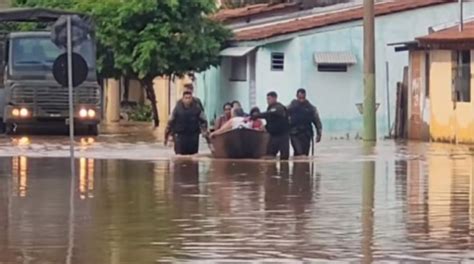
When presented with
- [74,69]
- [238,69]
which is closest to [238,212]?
[74,69]

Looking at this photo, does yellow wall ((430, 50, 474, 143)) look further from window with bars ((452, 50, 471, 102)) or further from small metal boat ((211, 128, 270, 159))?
small metal boat ((211, 128, 270, 159))

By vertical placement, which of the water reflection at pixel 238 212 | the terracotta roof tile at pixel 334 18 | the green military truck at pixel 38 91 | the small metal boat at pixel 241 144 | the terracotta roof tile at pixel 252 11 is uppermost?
the terracotta roof tile at pixel 252 11

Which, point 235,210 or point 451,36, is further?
point 451,36

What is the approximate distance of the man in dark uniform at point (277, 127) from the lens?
2848 cm

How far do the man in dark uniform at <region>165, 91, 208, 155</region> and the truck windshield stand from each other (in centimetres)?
1173

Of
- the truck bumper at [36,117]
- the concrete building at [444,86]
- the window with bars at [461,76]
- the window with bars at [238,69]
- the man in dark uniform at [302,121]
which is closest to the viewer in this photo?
the man in dark uniform at [302,121]

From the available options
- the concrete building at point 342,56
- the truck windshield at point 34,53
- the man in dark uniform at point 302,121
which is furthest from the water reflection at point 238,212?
the concrete building at point 342,56

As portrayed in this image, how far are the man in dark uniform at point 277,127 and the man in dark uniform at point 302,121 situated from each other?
1.42ft

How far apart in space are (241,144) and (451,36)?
399 inches

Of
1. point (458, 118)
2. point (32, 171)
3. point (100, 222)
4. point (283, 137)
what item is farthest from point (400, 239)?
point (458, 118)

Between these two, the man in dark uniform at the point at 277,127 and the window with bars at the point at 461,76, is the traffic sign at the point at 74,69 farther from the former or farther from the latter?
the window with bars at the point at 461,76

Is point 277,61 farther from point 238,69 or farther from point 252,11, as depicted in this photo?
point 252,11

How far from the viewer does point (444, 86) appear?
126ft

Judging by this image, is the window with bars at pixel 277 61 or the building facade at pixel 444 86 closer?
the building facade at pixel 444 86
